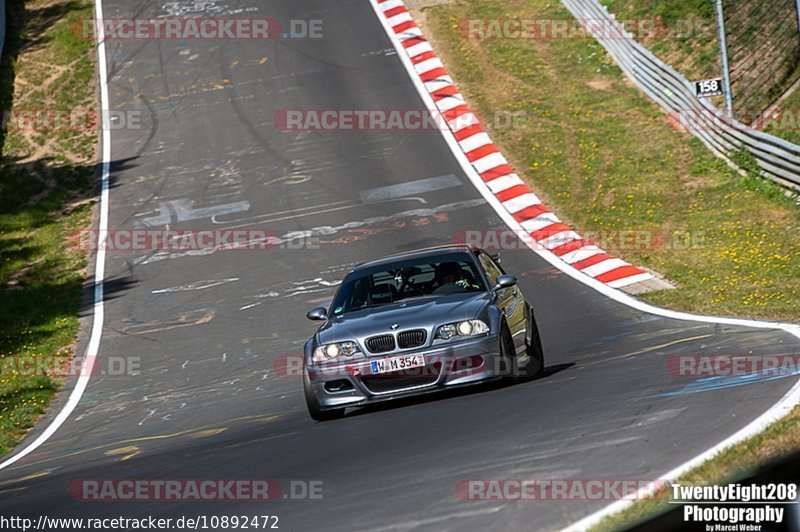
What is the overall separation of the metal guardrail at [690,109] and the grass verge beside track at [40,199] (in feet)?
41.2

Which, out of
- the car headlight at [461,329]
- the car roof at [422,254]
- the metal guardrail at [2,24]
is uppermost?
the metal guardrail at [2,24]

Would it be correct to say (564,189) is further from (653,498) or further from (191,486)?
(653,498)

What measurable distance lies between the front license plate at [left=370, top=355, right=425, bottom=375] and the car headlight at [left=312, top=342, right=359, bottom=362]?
0.90 feet

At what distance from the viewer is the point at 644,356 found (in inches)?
490

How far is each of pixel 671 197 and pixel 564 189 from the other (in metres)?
2.13

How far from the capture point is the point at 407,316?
37.0 feet

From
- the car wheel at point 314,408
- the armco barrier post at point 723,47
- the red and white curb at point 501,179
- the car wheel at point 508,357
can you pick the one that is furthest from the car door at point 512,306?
the armco barrier post at point 723,47

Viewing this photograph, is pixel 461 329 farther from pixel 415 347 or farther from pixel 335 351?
pixel 335 351

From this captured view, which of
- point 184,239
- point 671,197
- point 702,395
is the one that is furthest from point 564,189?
point 702,395

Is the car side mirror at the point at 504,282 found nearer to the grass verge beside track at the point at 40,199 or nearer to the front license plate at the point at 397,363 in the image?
the front license plate at the point at 397,363

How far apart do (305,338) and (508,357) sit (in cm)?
650

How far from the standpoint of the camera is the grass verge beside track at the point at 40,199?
59.7ft

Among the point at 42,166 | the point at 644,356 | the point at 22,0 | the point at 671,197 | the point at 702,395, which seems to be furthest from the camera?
the point at 22,0

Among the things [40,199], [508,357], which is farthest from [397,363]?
[40,199]
